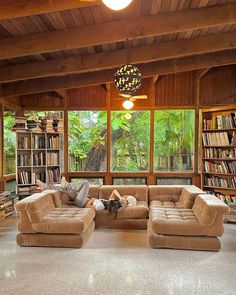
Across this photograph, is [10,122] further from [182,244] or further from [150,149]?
[182,244]

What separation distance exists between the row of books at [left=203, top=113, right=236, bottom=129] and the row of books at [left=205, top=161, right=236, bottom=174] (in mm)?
847

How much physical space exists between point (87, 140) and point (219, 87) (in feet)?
12.2

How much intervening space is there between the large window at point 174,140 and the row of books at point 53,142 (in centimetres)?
259

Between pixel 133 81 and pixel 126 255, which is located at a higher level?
pixel 133 81

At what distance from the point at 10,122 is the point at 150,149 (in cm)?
361

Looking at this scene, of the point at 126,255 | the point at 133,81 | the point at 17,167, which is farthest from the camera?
the point at 17,167

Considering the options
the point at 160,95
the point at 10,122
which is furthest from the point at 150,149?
the point at 10,122

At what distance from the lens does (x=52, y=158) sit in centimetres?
694

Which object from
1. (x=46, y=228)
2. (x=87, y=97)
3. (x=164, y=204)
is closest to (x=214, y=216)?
(x=164, y=204)

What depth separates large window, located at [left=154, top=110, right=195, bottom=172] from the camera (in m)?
7.29

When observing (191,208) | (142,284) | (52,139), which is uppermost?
(52,139)

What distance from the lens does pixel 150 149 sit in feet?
24.1

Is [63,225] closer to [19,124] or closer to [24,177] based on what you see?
[24,177]

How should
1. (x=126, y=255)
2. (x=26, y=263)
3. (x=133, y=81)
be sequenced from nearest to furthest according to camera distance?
(x=26, y=263), (x=126, y=255), (x=133, y=81)
